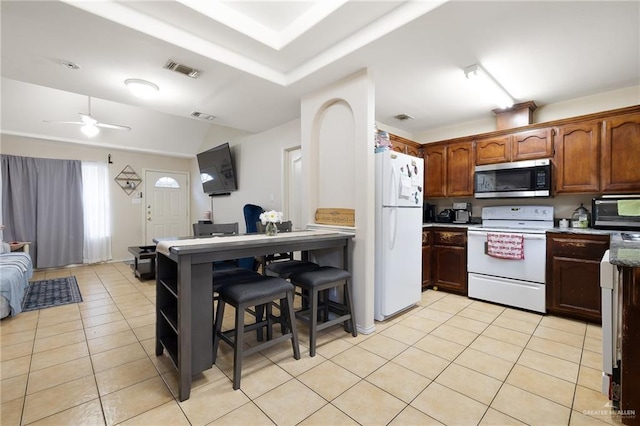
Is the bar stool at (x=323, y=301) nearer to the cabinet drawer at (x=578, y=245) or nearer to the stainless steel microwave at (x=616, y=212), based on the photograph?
the cabinet drawer at (x=578, y=245)

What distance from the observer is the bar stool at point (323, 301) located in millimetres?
2219

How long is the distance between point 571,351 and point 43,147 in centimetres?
810

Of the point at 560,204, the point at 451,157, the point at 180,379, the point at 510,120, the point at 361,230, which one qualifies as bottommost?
the point at 180,379

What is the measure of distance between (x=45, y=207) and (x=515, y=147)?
25.2ft

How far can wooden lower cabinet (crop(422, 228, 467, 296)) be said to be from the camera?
11.9ft

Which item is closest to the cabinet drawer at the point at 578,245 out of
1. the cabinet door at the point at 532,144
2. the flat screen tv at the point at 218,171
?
the cabinet door at the point at 532,144

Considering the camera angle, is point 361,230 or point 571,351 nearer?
point 571,351

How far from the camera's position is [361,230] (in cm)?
262

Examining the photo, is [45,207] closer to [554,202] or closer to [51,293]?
[51,293]

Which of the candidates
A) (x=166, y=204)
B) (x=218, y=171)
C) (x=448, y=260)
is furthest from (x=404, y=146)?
(x=166, y=204)

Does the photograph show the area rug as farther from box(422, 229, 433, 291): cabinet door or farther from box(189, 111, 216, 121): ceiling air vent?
box(422, 229, 433, 291): cabinet door

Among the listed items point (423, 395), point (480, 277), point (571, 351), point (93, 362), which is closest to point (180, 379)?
point (93, 362)

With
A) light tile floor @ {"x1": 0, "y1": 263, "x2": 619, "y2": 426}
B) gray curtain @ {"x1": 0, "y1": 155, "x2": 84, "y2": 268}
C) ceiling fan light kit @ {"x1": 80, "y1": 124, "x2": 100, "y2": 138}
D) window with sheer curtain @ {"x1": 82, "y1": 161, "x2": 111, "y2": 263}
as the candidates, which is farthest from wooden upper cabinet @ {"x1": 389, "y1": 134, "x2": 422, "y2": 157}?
gray curtain @ {"x1": 0, "y1": 155, "x2": 84, "y2": 268}

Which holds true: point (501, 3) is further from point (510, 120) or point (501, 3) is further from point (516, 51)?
point (510, 120)
